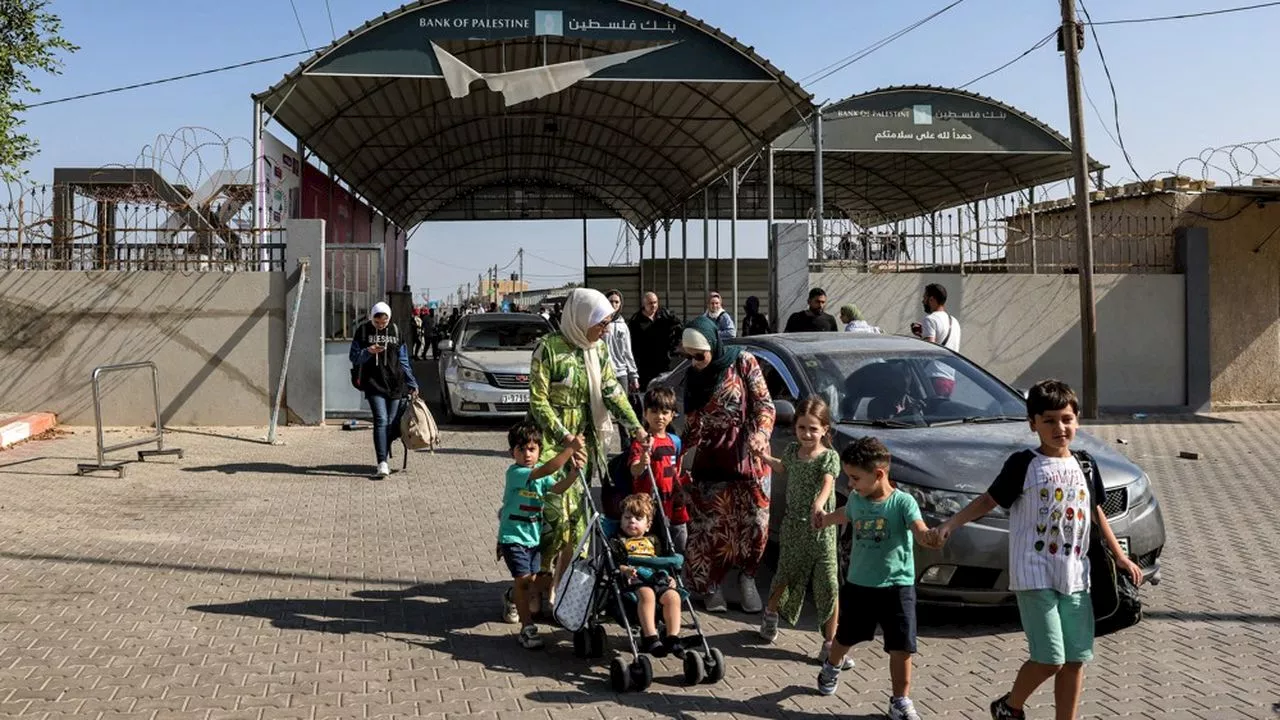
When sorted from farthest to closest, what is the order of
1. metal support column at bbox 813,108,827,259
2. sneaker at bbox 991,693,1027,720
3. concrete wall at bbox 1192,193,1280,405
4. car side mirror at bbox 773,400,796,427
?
1. concrete wall at bbox 1192,193,1280,405
2. metal support column at bbox 813,108,827,259
3. car side mirror at bbox 773,400,796,427
4. sneaker at bbox 991,693,1027,720

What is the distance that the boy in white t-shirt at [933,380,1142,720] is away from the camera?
4043 millimetres

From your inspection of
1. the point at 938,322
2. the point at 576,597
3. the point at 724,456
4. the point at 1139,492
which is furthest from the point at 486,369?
the point at 1139,492

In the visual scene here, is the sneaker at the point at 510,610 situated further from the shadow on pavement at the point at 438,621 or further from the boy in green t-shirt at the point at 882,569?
the boy in green t-shirt at the point at 882,569

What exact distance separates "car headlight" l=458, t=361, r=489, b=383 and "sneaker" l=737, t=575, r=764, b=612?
8.97 metres

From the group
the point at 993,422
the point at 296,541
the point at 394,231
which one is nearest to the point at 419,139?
the point at 394,231

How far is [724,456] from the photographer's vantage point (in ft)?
19.4

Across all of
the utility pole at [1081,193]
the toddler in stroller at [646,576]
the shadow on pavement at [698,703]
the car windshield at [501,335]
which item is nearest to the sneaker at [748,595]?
the toddler in stroller at [646,576]

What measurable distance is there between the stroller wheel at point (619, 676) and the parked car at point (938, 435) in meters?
1.57

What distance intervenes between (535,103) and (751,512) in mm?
18622

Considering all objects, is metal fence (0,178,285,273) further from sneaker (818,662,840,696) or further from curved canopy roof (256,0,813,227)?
sneaker (818,662,840,696)

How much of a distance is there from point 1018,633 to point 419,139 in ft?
70.7

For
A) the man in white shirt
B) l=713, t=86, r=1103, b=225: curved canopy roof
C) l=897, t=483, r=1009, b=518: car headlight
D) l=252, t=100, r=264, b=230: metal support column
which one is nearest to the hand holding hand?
l=897, t=483, r=1009, b=518: car headlight

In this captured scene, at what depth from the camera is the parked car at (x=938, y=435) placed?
565 cm

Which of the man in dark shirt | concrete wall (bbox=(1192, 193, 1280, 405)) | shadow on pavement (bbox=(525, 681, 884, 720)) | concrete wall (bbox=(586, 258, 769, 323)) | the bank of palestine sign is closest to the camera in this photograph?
shadow on pavement (bbox=(525, 681, 884, 720))
